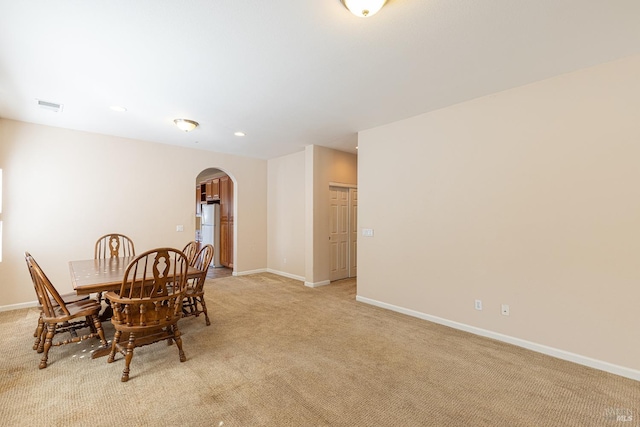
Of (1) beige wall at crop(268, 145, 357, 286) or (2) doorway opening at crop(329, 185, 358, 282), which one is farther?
(2) doorway opening at crop(329, 185, 358, 282)

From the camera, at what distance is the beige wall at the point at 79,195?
12.8 feet

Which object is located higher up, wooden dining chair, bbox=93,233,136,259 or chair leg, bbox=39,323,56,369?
wooden dining chair, bbox=93,233,136,259

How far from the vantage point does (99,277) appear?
8.40ft

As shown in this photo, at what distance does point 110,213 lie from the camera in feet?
15.2

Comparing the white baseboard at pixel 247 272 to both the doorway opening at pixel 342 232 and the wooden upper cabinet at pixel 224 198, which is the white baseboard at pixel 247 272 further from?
the doorway opening at pixel 342 232

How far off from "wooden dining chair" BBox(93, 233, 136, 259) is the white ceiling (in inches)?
68.4

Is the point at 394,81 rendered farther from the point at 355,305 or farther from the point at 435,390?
the point at 355,305

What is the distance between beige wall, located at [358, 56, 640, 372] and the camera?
2.38 m

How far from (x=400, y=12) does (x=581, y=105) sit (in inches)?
77.6

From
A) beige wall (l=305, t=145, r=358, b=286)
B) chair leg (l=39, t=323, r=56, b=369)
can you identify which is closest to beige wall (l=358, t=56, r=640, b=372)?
beige wall (l=305, t=145, r=358, b=286)

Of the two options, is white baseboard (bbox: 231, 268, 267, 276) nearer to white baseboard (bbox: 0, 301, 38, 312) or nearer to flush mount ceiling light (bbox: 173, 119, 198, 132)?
white baseboard (bbox: 0, 301, 38, 312)

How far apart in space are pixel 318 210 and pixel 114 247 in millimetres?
3274

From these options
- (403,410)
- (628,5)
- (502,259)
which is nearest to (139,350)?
(403,410)

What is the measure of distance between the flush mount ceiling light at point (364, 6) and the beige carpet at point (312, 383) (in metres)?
2.54
